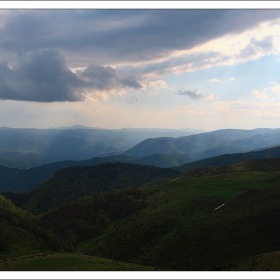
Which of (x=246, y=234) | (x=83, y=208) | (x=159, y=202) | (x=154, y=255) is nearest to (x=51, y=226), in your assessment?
(x=83, y=208)

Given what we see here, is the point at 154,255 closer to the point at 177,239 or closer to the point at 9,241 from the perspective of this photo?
the point at 177,239

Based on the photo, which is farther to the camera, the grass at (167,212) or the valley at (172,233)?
the grass at (167,212)

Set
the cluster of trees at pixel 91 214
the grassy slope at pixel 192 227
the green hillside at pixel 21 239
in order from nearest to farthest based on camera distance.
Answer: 1. the grassy slope at pixel 192 227
2. the green hillside at pixel 21 239
3. the cluster of trees at pixel 91 214

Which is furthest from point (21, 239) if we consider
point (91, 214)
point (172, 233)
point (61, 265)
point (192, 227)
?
point (91, 214)

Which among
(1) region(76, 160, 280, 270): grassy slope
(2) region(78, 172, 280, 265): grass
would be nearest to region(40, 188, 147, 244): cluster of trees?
(2) region(78, 172, 280, 265): grass

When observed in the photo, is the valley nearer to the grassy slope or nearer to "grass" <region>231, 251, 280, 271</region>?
"grass" <region>231, 251, 280, 271</region>

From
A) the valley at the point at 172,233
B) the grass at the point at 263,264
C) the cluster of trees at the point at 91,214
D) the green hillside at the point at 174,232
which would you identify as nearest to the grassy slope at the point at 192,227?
the green hillside at the point at 174,232

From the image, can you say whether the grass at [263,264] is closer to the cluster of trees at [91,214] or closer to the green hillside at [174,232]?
the green hillside at [174,232]

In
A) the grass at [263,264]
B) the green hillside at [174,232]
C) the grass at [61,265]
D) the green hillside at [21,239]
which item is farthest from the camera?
the green hillside at [21,239]
